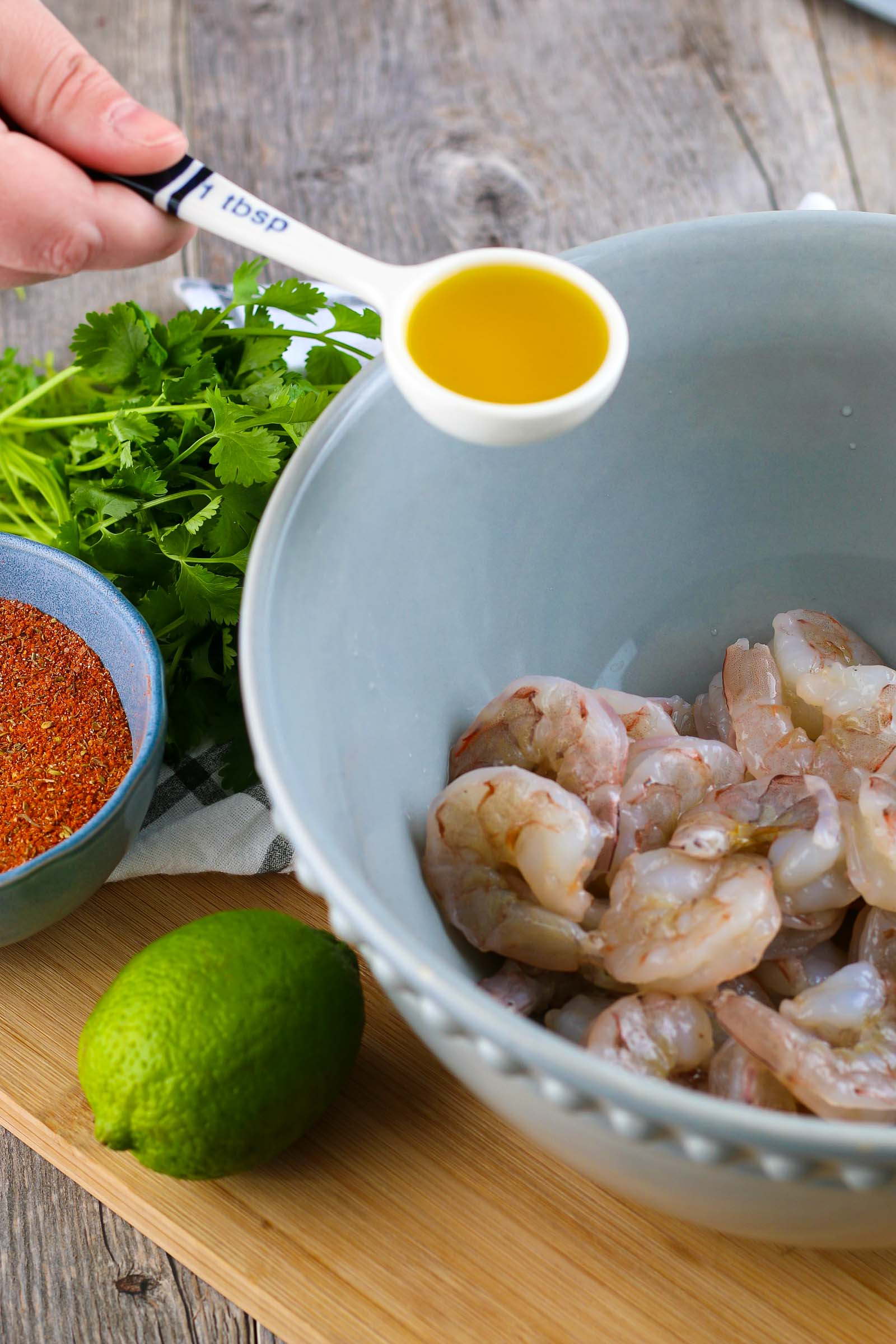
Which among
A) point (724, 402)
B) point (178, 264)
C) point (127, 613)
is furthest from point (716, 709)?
point (178, 264)

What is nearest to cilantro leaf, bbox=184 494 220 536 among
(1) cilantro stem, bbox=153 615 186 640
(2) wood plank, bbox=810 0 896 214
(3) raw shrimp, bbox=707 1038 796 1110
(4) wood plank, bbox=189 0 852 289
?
(1) cilantro stem, bbox=153 615 186 640

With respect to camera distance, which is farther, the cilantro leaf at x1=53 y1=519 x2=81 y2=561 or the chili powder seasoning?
the cilantro leaf at x1=53 y1=519 x2=81 y2=561

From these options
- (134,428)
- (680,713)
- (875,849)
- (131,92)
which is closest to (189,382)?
(134,428)

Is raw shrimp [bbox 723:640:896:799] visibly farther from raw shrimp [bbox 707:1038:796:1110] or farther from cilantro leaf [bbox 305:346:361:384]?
cilantro leaf [bbox 305:346:361:384]

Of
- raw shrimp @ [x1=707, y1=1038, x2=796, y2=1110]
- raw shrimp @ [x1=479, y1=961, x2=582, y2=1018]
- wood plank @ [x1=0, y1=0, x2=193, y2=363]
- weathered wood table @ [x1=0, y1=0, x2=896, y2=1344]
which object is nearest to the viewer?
raw shrimp @ [x1=707, y1=1038, x2=796, y2=1110]

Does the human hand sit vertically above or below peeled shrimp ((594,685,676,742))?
above

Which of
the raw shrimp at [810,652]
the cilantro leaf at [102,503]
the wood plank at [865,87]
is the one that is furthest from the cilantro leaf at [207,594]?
the wood plank at [865,87]

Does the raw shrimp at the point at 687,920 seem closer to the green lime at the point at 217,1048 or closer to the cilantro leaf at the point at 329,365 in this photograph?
the green lime at the point at 217,1048
